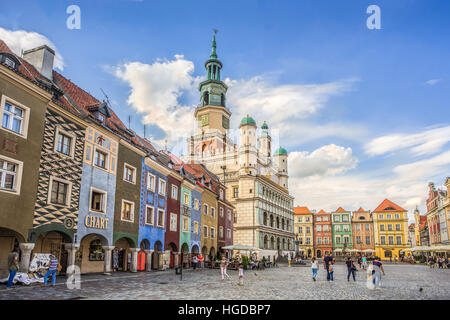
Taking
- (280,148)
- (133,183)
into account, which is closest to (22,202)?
(133,183)

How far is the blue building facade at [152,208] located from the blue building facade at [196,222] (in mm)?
6612

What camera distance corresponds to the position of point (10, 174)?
1644 cm

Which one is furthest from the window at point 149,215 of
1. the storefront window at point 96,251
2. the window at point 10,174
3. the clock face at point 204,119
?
the clock face at point 204,119

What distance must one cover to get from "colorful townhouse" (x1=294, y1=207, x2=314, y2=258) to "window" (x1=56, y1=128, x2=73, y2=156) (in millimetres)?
89596

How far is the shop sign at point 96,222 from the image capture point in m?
21.5

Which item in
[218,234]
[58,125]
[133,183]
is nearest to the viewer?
[58,125]

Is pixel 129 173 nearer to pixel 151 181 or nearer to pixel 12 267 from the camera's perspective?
pixel 151 181

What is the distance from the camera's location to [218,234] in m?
46.5

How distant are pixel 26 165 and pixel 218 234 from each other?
105ft

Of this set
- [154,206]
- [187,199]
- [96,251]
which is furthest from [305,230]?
[96,251]

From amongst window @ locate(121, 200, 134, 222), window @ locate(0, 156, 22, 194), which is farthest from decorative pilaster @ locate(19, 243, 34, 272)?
window @ locate(121, 200, 134, 222)

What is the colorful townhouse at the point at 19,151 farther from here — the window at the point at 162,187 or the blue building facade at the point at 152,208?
the window at the point at 162,187
